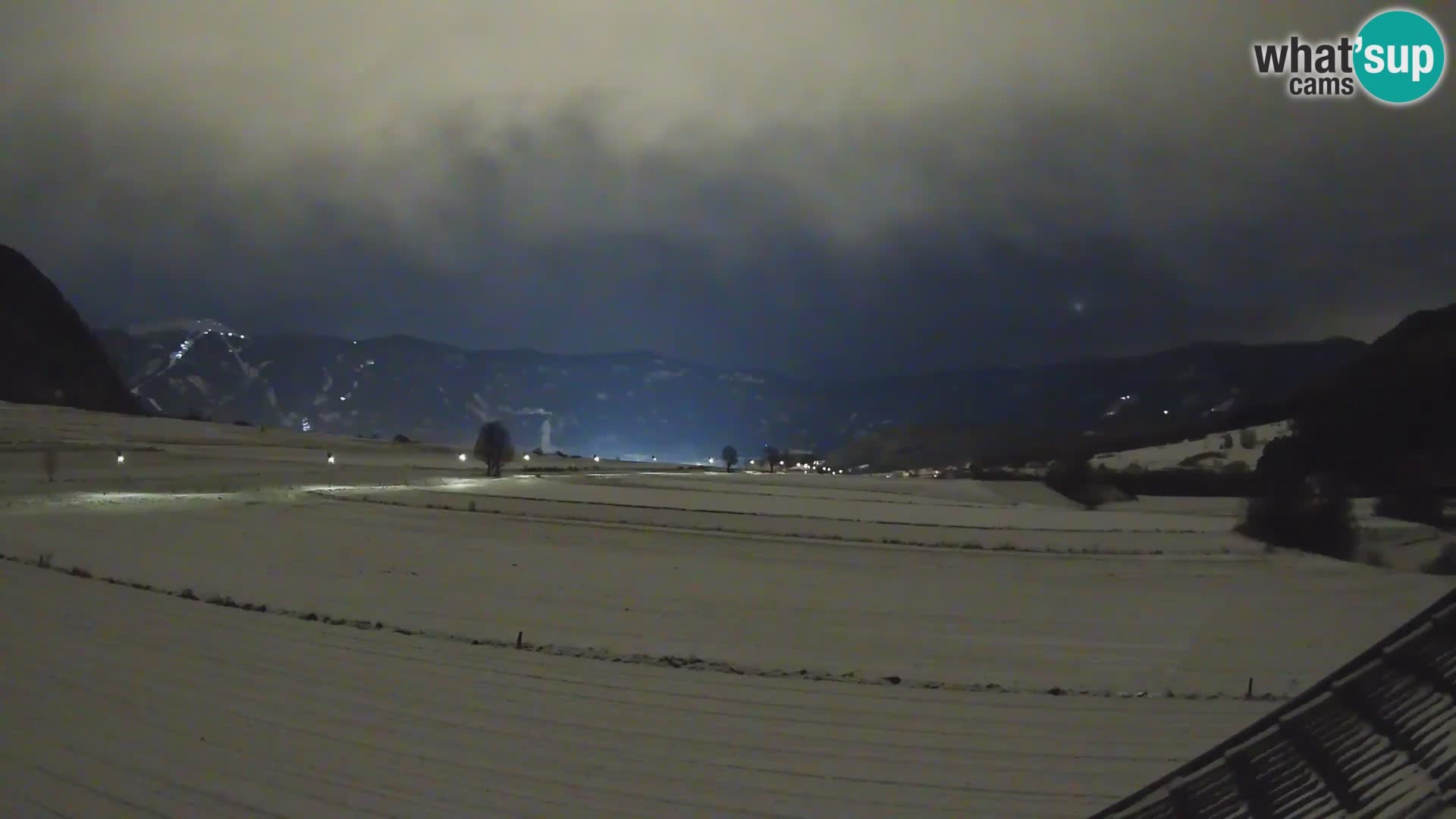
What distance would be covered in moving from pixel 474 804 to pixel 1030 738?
6.44 metres

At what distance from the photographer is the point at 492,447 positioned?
3541 inches

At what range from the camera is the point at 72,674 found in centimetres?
1321

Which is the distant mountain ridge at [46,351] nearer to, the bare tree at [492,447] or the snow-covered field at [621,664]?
the bare tree at [492,447]

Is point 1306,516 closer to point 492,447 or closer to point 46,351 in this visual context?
point 492,447

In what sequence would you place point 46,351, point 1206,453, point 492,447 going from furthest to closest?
1. point 46,351
2. point 492,447
3. point 1206,453

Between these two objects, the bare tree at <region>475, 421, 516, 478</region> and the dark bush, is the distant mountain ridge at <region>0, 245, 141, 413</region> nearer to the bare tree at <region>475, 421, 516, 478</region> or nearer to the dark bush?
the bare tree at <region>475, 421, 516, 478</region>

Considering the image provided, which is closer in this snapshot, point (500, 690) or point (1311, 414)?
point (500, 690)

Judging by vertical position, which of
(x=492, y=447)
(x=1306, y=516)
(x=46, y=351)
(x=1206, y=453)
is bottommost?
(x=1306, y=516)

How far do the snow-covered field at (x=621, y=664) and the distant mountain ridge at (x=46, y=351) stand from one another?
377 ft

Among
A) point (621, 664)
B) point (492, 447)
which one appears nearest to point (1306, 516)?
point (621, 664)

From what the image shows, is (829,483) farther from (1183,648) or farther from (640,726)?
(640,726)

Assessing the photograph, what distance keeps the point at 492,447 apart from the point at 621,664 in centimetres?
7737

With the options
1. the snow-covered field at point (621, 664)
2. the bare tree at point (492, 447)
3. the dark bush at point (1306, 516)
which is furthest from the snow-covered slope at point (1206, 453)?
the bare tree at point (492, 447)

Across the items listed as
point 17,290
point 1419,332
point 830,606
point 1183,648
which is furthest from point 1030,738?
point 17,290
